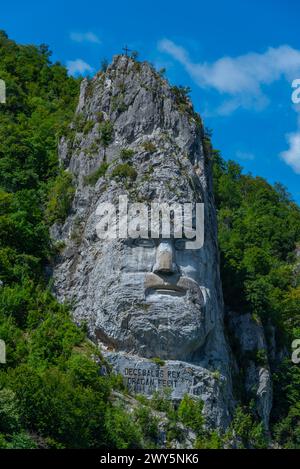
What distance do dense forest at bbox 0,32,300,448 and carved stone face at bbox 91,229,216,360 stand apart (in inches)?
59.4

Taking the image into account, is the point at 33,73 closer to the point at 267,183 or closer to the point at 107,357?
the point at 267,183

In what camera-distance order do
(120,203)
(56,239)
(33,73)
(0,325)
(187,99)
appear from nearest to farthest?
(0,325) → (120,203) → (56,239) → (187,99) → (33,73)

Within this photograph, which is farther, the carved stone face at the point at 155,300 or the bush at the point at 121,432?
the carved stone face at the point at 155,300

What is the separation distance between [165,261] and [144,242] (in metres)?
1.28

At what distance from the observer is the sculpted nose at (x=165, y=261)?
36.1 metres

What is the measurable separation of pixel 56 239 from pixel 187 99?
894cm

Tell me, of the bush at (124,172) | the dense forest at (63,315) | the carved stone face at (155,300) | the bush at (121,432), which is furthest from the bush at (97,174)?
the bush at (121,432)

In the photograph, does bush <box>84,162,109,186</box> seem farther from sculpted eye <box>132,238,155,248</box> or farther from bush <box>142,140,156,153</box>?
sculpted eye <box>132,238,155,248</box>

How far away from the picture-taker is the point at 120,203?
3794 centimetres

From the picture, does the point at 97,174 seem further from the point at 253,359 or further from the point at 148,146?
the point at 253,359

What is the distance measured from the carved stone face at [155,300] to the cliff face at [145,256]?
4 centimetres

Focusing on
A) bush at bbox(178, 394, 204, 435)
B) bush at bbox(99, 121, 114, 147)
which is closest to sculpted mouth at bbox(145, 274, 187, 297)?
bush at bbox(178, 394, 204, 435)

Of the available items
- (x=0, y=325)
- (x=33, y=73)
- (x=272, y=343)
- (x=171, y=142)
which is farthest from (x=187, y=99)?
(x=33, y=73)

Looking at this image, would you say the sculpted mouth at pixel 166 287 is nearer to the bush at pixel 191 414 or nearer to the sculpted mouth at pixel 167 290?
the sculpted mouth at pixel 167 290
